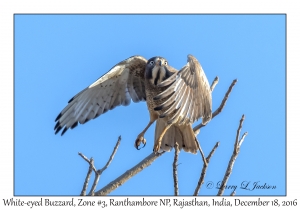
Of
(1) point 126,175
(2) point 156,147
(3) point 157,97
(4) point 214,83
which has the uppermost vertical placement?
(4) point 214,83

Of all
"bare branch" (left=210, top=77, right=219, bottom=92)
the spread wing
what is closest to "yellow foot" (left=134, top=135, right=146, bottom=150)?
the spread wing

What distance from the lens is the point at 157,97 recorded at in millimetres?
5152

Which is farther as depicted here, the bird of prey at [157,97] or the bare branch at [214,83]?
the bare branch at [214,83]

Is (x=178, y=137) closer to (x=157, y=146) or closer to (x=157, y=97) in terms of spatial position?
(x=157, y=146)

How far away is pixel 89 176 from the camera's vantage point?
439cm

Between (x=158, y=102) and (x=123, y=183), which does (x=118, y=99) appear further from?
(x=123, y=183)

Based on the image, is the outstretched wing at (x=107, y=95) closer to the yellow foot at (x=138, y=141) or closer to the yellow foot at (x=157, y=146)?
the yellow foot at (x=138, y=141)

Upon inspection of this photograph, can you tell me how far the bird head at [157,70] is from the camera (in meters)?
6.16

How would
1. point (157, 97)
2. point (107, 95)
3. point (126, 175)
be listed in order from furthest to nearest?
point (107, 95) → point (157, 97) → point (126, 175)

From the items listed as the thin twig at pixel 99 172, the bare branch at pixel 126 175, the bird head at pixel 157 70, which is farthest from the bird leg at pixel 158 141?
the thin twig at pixel 99 172

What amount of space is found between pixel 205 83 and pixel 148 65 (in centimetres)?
87

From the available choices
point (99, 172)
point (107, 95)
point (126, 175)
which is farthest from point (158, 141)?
point (99, 172)

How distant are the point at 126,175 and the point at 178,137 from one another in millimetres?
1347
